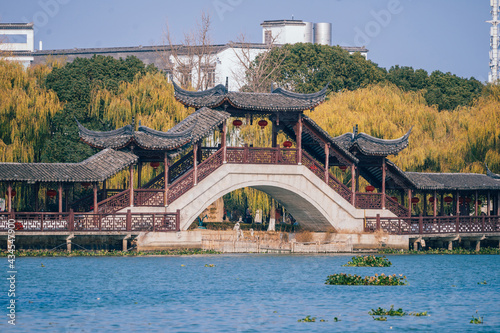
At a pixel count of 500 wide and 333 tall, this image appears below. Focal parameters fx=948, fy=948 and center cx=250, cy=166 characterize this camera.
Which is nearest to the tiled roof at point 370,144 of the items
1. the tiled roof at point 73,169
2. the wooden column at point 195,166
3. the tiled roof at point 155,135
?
the tiled roof at point 155,135

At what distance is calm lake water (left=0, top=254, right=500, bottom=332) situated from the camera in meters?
20.5

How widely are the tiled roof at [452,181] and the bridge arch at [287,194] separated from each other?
275cm

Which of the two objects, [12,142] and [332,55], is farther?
[332,55]

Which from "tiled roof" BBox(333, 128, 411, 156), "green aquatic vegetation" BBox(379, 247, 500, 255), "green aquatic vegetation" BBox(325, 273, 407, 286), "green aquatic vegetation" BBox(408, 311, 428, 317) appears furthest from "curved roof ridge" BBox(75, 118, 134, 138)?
"green aquatic vegetation" BBox(408, 311, 428, 317)

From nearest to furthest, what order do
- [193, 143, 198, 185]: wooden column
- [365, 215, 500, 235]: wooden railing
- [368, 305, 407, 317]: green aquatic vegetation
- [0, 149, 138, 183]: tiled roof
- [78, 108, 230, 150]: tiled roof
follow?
[368, 305, 407, 317]: green aquatic vegetation, [0, 149, 138, 183]: tiled roof, [78, 108, 230, 150]: tiled roof, [193, 143, 198, 185]: wooden column, [365, 215, 500, 235]: wooden railing

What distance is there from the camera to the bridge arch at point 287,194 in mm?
33844

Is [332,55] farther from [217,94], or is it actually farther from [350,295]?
[350,295]

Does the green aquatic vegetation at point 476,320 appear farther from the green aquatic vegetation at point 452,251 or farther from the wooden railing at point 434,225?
the wooden railing at point 434,225

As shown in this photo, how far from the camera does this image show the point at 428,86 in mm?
57406

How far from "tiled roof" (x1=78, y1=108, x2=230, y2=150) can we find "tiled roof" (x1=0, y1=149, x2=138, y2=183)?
19.0 inches

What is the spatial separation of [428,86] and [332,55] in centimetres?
640

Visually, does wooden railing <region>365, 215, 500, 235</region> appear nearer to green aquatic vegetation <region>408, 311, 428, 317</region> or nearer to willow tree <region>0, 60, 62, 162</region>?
willow tree <region>0, 60, 62, 162</region>

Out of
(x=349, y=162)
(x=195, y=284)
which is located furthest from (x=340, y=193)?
(x=195, y=284)

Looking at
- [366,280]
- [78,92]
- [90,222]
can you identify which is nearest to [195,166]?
[90,222]
